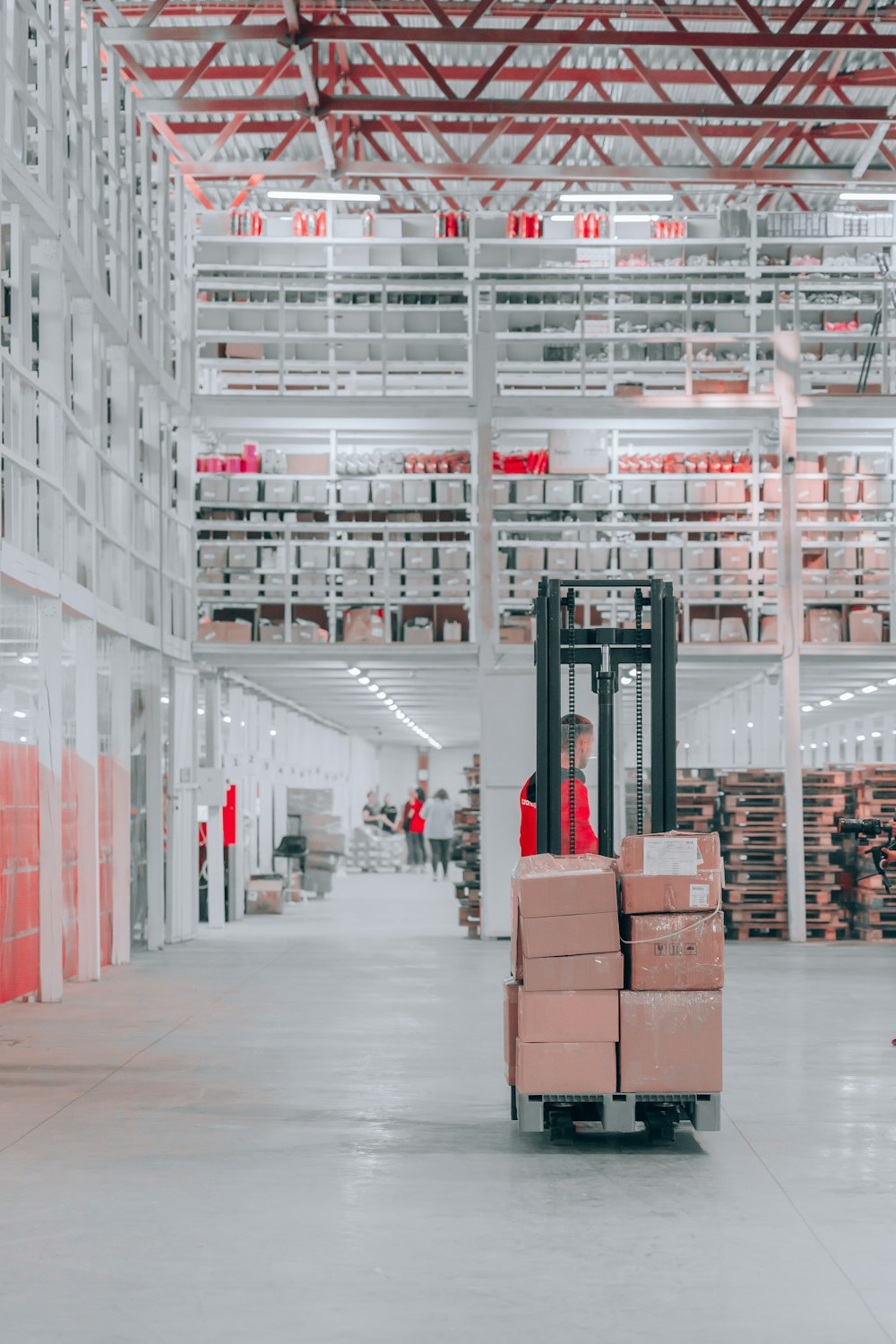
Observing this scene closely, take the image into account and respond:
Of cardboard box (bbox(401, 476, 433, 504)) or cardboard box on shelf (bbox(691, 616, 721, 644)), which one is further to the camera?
cardboard box (bbox(401, 476, 433, 504))

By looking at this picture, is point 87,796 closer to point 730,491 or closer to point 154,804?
point 154,804

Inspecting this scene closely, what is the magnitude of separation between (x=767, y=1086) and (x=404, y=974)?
5785 mm

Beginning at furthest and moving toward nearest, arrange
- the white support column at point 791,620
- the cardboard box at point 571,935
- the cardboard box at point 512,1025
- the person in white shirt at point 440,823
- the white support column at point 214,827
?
the person in white shirt at point 440,823 → the white support column at point 214,827 → the white support column at point 791,620 → the cardboard box at point 512,1025 → the cardboard box at point 571,935

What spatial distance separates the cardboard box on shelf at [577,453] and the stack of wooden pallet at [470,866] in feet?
12.3

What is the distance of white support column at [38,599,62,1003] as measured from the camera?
36.9 feet

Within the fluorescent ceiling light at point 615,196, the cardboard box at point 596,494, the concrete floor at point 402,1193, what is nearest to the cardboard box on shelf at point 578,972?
the concrete floor at point 402,1193

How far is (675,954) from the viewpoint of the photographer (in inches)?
245

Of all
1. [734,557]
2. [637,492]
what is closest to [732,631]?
[734,557]

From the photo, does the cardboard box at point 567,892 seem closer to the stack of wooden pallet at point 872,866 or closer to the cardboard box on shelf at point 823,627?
the stack of wooden pallet at point 872,866

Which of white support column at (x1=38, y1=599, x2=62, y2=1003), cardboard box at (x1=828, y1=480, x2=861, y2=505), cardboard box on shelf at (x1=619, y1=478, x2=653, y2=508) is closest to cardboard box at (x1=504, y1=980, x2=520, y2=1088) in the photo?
white support column at (x1=38, y1=599, x2=62, y2=1003)

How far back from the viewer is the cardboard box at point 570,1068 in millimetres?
6180

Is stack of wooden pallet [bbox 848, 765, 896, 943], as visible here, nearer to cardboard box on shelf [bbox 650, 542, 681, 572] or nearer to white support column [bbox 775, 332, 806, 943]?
white support column [bbox 775, 332, 806, 943]

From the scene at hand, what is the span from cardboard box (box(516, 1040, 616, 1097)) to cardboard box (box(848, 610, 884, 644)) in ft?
38.2

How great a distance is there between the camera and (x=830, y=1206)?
529 centimetres
